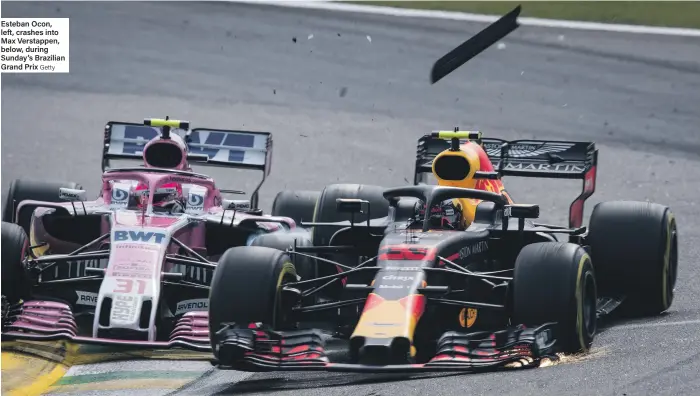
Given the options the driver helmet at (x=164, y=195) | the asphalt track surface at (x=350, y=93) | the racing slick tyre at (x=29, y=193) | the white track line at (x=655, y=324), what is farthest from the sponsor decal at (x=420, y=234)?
the racing slick tyre at (x=29, y=193)

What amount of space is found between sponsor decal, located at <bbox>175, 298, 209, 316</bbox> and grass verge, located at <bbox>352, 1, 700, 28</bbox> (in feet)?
57.5

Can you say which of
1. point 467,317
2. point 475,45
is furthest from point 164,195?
point 475,45

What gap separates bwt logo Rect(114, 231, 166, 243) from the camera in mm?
14414

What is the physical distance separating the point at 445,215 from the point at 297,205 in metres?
4.22

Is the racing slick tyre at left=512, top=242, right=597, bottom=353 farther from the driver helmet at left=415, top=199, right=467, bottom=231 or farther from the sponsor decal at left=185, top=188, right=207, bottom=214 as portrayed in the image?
the sponsor decal at left=185, top=188, right=207, bottom=214

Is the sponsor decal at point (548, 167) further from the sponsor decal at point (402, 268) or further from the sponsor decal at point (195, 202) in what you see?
the sponsor decal at point (402, 268)

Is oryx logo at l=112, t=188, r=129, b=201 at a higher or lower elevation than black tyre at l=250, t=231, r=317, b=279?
higher

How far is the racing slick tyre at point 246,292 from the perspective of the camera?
1238cm

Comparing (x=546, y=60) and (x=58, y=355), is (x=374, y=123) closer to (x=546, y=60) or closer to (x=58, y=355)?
(x=546, y=60)

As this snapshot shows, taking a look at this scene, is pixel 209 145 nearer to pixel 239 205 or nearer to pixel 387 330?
pixel 239 205

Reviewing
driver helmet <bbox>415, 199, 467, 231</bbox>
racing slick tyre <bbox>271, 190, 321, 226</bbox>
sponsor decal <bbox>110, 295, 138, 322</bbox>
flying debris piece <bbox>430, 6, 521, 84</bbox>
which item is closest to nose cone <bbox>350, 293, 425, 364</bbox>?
driver helmet <bbox>415, 199, 467, 231</bbox>

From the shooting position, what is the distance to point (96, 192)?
2230cm

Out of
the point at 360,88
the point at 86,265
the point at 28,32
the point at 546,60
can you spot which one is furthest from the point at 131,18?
the point at 86,265

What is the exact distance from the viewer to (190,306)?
46.9 ft
